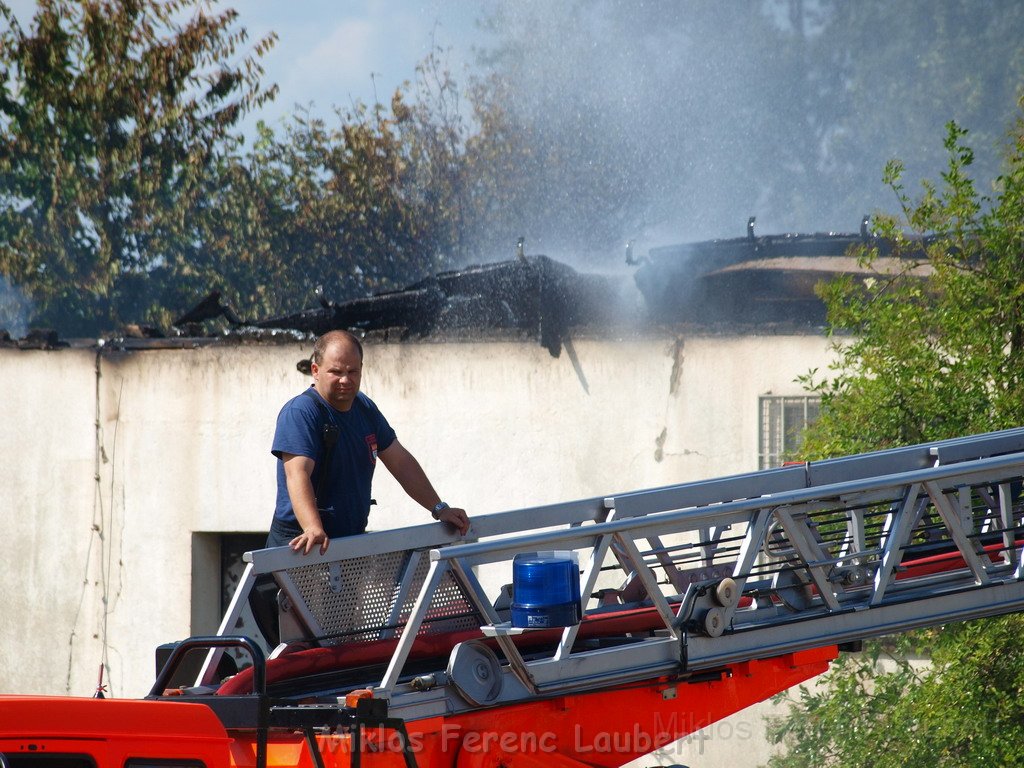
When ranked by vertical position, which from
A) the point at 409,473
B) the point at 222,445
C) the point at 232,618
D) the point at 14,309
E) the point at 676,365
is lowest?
the point at 232,618

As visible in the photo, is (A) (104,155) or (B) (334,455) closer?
(B) (334,455)

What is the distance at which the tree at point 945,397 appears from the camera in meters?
7.44

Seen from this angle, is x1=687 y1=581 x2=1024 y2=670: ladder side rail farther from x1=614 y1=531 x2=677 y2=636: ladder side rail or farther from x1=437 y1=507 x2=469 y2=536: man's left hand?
x1=437 y1=507 x2=469 y2=536: man's left hand

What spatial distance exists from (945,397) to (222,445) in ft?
20.2

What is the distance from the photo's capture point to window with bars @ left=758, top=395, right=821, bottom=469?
9891 millimetres

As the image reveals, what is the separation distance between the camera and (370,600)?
189 inches

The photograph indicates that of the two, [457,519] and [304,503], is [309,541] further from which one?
[457,519]

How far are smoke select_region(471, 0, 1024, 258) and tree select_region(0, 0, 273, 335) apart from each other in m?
8.44

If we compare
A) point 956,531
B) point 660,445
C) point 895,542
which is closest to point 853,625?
point 895,542

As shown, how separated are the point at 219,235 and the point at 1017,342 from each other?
20.0 metres

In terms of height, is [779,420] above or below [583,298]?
below

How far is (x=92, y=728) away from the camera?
3.60 meters

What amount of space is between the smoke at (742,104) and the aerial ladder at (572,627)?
22016 millimetres

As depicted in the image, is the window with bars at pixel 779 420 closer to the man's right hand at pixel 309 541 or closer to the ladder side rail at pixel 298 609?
the ladder side rail at pixel 298 609
